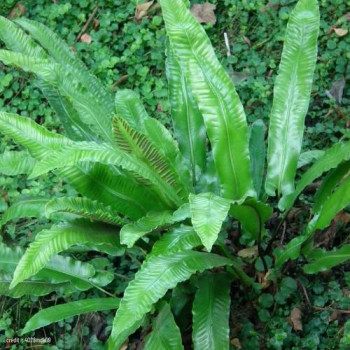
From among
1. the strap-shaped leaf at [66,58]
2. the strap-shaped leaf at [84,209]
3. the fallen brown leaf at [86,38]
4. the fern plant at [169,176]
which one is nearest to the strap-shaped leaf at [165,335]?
the fern plant at [169,176]

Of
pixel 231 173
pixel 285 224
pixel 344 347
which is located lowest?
pixel 344 347

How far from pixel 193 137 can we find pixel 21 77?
1730 mm

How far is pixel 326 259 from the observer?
7.74 ft

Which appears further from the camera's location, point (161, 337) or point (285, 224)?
point (285, 224)

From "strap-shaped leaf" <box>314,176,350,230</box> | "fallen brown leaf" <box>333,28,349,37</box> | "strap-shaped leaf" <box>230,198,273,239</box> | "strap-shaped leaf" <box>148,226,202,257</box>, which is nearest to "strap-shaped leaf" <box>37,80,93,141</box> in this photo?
"strap-shaped leaf" <box>148,226,202,257</box>

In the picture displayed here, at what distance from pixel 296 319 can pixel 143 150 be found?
1.08 metres

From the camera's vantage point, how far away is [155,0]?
3789mm

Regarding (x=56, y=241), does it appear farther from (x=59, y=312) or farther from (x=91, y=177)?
Result: (x=59, y=312)

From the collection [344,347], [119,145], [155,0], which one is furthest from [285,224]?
[155,0]

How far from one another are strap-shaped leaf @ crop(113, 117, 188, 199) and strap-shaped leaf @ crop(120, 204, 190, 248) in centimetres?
14

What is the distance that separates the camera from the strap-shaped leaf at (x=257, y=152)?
2551mm

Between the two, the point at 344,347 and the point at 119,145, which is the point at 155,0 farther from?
the point at 344,347

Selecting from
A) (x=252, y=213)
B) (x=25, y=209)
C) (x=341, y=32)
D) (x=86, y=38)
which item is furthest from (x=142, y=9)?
(x=252, y=213)

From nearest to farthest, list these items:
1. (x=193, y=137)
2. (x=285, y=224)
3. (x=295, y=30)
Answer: (x=295, y=30)
(x=193, y=137)
(x=285, y=224)
